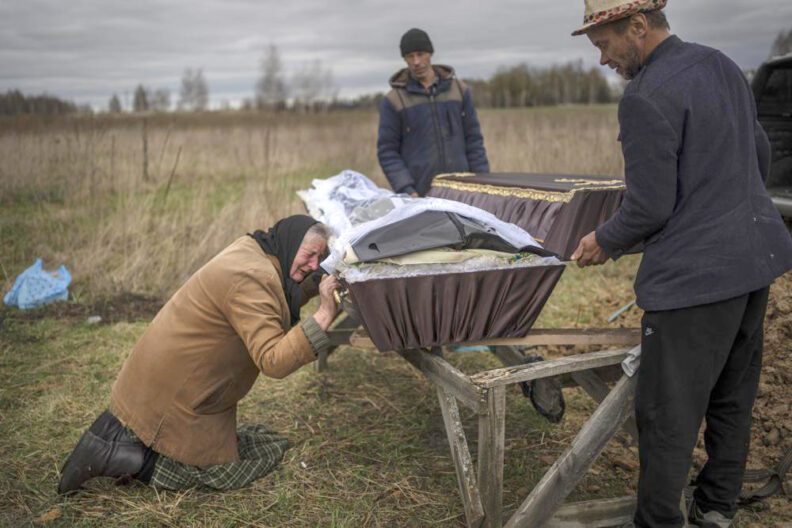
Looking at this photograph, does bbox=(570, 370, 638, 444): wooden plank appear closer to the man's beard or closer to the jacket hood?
the man's beard

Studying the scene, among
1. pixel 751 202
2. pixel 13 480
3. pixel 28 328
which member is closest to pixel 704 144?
pixel 751 202

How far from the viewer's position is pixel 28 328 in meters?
6.05

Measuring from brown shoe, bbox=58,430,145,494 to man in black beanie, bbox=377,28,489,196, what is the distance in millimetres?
2697

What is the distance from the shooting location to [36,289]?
6.70m

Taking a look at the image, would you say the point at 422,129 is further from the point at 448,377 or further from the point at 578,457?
the point at 578,457

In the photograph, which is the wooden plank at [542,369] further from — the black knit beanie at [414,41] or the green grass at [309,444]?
the black knit beanie at [414,41]

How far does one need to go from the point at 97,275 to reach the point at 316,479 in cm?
454

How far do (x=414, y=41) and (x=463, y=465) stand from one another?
3.34 metres

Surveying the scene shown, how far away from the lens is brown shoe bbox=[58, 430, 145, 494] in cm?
331

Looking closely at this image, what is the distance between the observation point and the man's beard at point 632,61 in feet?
8.14

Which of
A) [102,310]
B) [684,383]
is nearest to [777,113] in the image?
[684,383]

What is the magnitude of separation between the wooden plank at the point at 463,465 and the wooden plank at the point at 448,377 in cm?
8

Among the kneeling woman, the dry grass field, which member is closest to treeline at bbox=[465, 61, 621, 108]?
the dry grass field

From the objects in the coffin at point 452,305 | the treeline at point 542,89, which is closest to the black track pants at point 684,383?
the coffin at point 452,305
